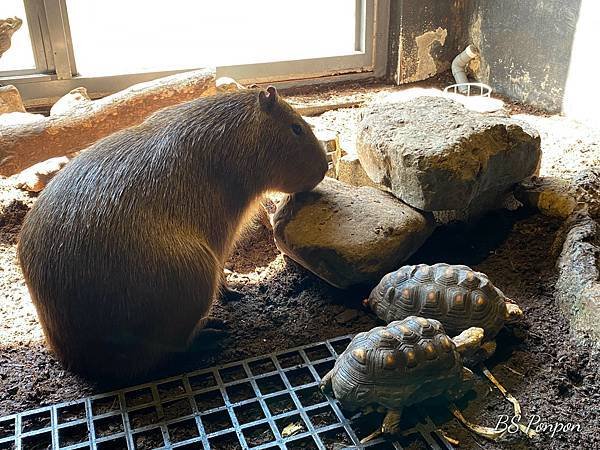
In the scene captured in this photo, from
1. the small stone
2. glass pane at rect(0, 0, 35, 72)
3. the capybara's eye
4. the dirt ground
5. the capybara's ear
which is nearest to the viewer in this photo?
the dirt ground

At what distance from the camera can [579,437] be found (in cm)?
183

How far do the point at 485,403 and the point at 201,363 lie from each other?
964 millimetres

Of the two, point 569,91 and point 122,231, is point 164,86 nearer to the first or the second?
point 122,231

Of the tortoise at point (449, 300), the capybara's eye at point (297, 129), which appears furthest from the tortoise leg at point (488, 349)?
the capybara's eye at point (297, 129)

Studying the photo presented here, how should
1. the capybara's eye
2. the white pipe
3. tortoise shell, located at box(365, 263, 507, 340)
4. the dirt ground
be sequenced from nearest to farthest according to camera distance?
the dirt ground
tortoise shell, located at box(365, 263, 507, 340)
the capybara's eye
the white pipe

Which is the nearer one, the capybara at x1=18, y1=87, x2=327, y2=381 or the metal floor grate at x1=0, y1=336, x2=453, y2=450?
the metal floor grate at x1=0, y1=336, x2=453, y2=450

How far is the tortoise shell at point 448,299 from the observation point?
212 cm

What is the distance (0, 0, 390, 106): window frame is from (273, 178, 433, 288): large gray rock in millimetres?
1817

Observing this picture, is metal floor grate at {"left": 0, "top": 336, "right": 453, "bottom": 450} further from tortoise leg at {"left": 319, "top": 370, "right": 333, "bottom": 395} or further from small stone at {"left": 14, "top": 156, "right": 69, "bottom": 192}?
small stone at {"left": 14, "top": 156, "right": 69, "bottom": 192}

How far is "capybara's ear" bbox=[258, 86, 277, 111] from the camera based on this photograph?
8.01ft

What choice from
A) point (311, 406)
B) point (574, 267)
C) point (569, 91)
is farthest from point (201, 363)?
point (569, 91)

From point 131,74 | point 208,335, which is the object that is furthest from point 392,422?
point 131,74

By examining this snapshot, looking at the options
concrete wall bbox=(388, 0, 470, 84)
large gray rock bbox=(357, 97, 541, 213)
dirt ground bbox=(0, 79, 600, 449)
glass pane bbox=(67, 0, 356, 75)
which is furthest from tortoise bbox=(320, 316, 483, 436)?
concrete wall bbox=(388, 0, 470, 84)

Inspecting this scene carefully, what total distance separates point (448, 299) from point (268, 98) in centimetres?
102
